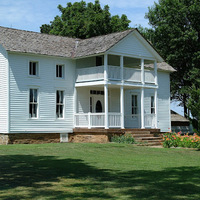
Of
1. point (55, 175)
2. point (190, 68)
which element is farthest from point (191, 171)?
point (190, 68)

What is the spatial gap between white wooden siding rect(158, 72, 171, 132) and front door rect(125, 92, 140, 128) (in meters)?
2.47

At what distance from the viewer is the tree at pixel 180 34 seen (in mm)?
40656

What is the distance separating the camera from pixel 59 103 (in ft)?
93.2

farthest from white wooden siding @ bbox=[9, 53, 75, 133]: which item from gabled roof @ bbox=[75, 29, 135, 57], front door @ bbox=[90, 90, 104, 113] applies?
front door @ bbox=[90, 90, 104, 113]

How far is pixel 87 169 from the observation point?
13.2 meters

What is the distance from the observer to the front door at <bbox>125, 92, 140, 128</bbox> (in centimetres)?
3136

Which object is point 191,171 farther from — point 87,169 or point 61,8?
point 61,8

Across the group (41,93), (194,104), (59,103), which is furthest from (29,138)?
(194,104)

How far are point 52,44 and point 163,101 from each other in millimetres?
10839

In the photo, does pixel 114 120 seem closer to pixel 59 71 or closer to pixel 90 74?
pixel 90 74

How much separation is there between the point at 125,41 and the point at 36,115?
25.4ft

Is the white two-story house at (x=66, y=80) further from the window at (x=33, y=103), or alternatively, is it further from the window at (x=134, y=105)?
the window at (x=134, y=105)

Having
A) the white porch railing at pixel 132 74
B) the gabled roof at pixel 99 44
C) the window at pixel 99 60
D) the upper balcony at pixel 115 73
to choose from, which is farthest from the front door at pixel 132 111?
the gabled roof at pixel 99 44

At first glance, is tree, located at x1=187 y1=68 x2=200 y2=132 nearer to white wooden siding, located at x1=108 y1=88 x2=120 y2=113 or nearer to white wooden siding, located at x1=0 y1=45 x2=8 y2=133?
white wooden siding, located at x1=108 y1=88 x2=120 y2=113
